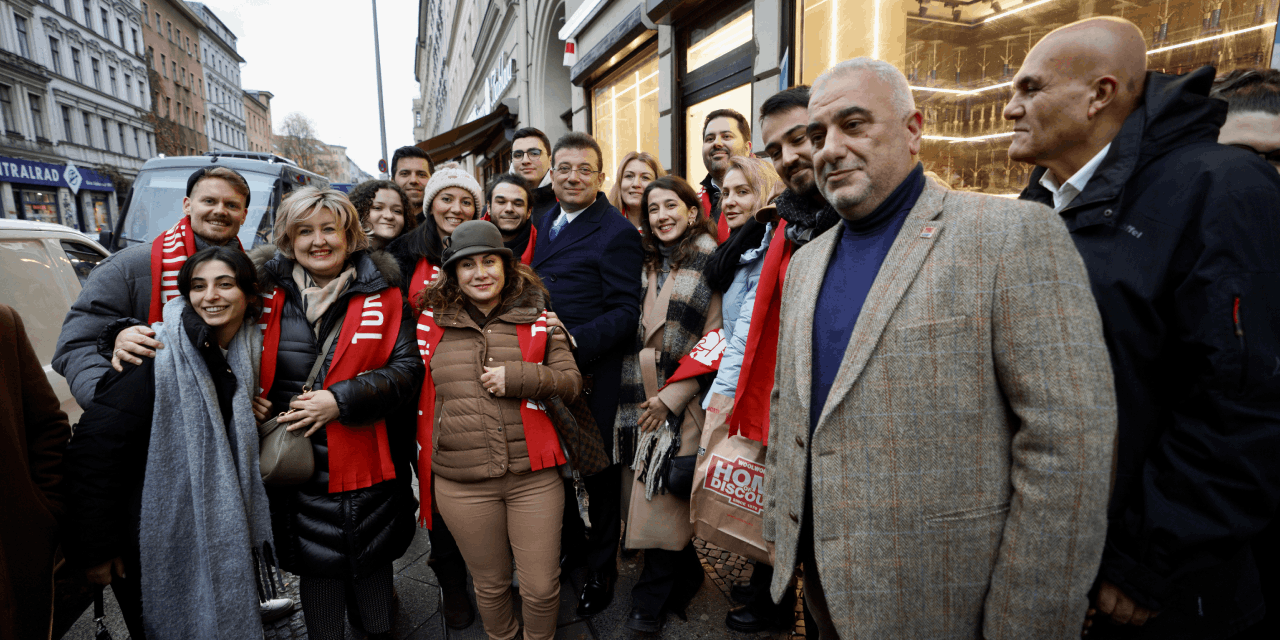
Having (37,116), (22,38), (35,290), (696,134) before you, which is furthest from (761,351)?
(22,38)

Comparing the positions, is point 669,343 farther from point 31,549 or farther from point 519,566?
point 31,549

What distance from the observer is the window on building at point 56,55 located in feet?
105

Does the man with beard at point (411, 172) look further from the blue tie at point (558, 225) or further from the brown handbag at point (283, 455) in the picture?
the brown handbag at point (283, 455)

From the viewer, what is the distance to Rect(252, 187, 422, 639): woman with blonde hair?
2.19 meters

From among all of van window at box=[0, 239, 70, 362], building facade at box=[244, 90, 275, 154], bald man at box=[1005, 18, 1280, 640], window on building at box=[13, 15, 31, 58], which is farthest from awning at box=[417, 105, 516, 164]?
building facade at box=[244, 90, 275, 154]

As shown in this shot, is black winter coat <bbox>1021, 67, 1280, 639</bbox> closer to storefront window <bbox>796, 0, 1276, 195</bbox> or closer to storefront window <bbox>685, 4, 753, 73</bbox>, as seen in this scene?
storefront window <bbox>796, 0, 1276, 195</bbox>

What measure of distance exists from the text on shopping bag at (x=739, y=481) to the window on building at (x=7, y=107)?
43.0 meters

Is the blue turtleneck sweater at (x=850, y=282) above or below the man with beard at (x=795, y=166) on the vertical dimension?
below

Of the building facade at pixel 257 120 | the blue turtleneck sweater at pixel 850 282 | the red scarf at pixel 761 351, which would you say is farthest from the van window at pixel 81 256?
the building facade at pixel 257 120

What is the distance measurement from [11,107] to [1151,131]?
45104 millimetres

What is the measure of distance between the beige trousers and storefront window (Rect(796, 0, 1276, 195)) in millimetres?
3363

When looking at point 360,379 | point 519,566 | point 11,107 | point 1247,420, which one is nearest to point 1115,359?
point 1247,420

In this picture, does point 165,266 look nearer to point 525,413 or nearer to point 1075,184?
point 525,413

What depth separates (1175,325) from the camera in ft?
3.92
